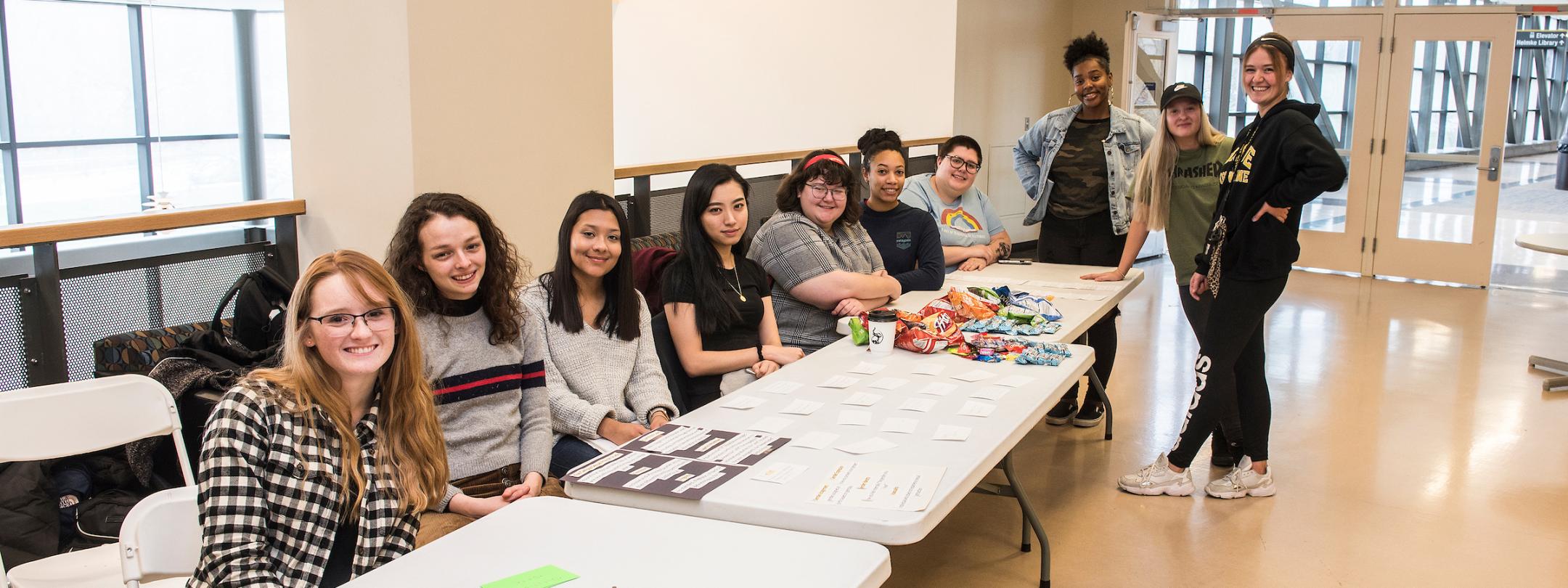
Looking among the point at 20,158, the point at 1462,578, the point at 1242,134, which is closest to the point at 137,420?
the point at 1242,134

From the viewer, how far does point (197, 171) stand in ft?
37.2

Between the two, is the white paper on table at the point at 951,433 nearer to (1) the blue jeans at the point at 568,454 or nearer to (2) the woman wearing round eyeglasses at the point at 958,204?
(1) the blue jeans at the point at 568,454

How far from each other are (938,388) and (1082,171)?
2284 millimetres

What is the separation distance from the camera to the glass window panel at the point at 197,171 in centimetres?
1076

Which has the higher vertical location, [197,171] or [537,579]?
[197,171]

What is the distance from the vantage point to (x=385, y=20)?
332cm

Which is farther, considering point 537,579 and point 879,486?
point 879,486

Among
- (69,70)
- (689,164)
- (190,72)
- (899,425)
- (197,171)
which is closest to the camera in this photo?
(899,425)

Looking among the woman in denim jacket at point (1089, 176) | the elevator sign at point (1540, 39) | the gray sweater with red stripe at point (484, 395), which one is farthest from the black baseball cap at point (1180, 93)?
the elevator sign at point (1540, 39)

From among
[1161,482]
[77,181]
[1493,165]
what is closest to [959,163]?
[1161,482]

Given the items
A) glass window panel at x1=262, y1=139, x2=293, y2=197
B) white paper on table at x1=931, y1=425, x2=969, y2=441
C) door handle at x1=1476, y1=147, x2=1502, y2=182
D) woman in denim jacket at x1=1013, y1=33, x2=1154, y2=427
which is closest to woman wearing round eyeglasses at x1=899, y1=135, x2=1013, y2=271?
woman in denim jacket at x1=1013, y1=33, x2=1154, y2=427

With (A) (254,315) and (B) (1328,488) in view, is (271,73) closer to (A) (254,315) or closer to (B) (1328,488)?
(A) (254,315)

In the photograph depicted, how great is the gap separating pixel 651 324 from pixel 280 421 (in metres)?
1.47

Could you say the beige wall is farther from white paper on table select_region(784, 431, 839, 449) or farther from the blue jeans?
white paper on table select_region(784, 431, 839, 449)
